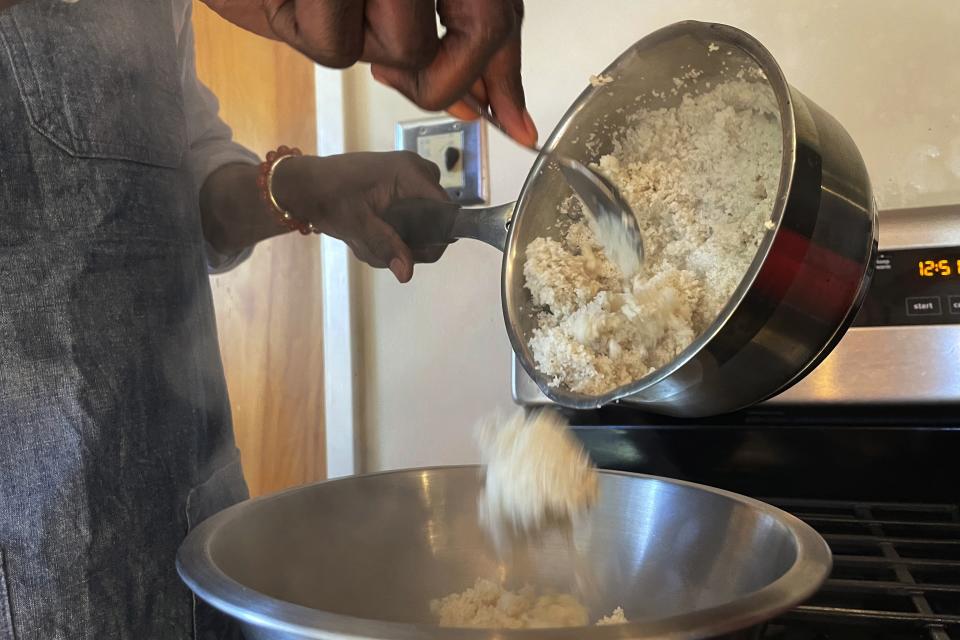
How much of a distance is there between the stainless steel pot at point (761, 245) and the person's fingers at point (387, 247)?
11 centimetres

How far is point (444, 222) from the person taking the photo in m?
0.63

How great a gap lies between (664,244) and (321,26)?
0.91 feet

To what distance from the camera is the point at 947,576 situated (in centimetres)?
51

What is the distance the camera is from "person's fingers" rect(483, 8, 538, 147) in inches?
17.3

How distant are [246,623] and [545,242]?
12.4 inches

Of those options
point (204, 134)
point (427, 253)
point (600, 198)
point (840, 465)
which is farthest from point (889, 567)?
point (204, 134)

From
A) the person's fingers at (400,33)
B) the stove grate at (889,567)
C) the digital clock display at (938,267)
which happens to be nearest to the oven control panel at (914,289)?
the digital clock display at (938,267)

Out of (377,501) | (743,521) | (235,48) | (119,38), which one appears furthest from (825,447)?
(235,48)

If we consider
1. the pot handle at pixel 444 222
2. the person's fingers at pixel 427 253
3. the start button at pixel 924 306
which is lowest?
the start button at pixel 924 306

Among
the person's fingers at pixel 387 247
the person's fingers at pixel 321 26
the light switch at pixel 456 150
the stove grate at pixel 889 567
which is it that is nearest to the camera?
the person's fingers at pixel 321 26

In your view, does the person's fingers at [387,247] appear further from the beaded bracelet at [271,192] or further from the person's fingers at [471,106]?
the person's fingers at [471,106]

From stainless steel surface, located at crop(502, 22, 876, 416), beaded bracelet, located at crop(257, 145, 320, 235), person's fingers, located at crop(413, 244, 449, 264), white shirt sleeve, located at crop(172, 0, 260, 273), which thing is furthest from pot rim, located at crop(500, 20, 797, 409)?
white shirt sleeve, located at crop(172, 0, 260, 273)

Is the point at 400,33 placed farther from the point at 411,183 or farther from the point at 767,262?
the point at 411,183

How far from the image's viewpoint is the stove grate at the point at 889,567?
1.44 feet
